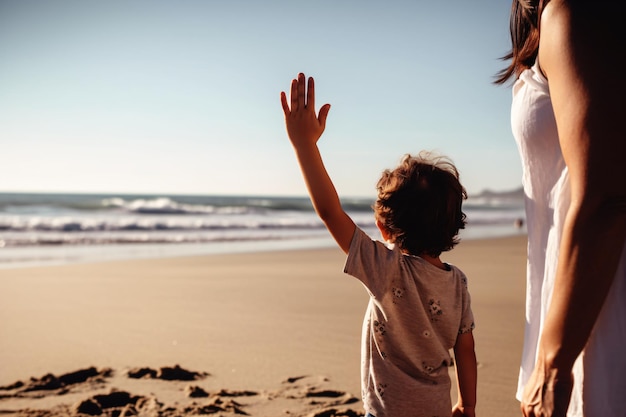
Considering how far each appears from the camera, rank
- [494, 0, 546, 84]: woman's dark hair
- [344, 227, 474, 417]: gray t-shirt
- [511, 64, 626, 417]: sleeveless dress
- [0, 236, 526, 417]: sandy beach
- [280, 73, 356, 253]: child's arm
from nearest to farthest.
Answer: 1. [511, 64, 626, 417]: sleeveless dress
2. [494, 0, 546, 84]: woman's dark hair
3. [280, 73, 356, 253]: child's arm
4. [344, 227, 474, 417]: gray t-shirt
5. [0, 236, 526, 417]: sandy beach

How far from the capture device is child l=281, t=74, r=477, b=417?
1.81m

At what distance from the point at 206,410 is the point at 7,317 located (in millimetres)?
3225

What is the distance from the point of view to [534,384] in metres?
1.13

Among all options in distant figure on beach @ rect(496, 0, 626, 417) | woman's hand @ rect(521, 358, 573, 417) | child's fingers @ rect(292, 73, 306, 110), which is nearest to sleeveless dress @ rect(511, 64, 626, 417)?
distant figure on beach @ rect(496, 0, 626, 417)

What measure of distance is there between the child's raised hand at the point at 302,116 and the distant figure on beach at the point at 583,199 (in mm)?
539

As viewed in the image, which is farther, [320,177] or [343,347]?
[343,347]

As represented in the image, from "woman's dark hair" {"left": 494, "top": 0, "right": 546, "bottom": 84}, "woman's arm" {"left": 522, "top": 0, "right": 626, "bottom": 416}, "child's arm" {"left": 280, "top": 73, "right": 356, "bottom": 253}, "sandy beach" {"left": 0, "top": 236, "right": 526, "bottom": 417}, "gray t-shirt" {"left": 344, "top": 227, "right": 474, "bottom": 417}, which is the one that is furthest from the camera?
"sandy beach" {"left": 0, "top": 236, "right": 526, "bottom": 417}

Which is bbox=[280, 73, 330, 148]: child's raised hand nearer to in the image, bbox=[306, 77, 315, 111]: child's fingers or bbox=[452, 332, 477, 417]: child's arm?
bbox=[306, 77, 315, 111]: child's fingers

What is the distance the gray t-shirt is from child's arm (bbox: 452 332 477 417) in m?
0.07

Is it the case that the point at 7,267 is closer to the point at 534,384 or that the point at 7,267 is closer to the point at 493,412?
the point at 493,412

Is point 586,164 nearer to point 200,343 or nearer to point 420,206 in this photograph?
point 420,206

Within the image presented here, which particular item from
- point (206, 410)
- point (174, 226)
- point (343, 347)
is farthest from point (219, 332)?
point (174, 226)

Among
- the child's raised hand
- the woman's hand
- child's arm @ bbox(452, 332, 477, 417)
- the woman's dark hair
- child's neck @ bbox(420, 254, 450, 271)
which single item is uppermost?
the woman's dark hair

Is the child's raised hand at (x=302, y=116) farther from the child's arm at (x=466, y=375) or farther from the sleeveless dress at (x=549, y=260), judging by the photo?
the child's arm at (x=466, y=375)
